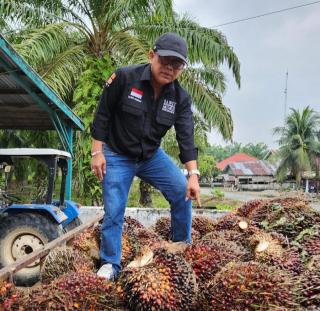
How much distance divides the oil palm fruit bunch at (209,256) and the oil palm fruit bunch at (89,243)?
735 mm

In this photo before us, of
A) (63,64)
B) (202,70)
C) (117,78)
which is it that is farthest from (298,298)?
(202,70)

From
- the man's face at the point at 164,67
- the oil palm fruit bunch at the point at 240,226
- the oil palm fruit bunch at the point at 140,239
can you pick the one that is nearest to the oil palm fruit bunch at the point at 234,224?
the oil palm fruit bunch at the point at 240,226

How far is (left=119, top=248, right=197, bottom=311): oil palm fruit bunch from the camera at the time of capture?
196 centimetres

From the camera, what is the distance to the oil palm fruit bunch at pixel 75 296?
189 centimetres

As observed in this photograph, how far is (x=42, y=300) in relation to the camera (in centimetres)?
191

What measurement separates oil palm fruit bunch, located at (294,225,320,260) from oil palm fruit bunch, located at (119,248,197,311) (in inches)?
34.0

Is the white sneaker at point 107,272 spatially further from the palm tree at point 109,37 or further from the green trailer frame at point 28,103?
the palm tree at point 109,37

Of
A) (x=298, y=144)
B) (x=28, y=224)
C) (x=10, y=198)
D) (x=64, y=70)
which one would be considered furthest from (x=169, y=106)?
→ (x=298, y=144)

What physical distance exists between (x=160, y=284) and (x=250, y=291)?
1.34 feet

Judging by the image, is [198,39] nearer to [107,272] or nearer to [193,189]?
[193,189]

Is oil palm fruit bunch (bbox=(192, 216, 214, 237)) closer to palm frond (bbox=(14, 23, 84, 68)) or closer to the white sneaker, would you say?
the white sneaker

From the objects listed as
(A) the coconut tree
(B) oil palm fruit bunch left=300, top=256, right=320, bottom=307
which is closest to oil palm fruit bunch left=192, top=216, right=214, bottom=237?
(B) oil palm fruit bunch left=300, top=256, right=320, bottom=307

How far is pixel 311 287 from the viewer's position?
6.66ft

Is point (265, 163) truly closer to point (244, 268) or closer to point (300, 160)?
point (300, 160)
